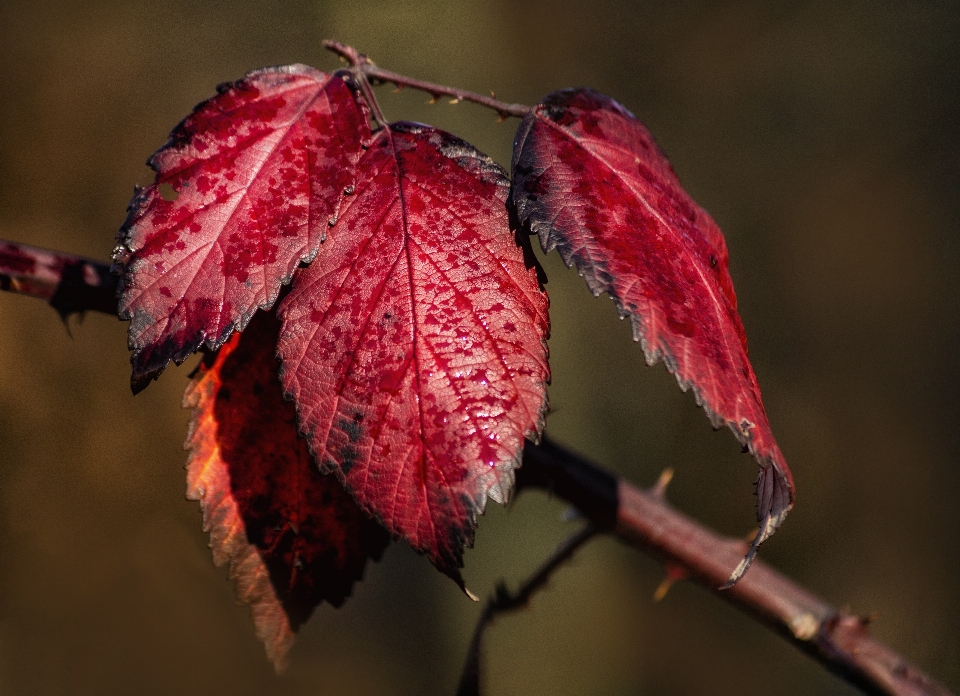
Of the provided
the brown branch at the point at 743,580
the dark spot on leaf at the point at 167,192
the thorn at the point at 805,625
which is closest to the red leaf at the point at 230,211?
the dark spot on leaf at the point at 167,192

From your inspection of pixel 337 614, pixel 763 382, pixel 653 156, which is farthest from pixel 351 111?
pixel 763 382

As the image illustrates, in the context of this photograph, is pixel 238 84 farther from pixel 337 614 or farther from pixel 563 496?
pixel 337 614

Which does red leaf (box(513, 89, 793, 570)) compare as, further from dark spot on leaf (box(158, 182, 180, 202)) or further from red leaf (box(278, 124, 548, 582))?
dark spot on leaf (box(158, 182, 180, 202))

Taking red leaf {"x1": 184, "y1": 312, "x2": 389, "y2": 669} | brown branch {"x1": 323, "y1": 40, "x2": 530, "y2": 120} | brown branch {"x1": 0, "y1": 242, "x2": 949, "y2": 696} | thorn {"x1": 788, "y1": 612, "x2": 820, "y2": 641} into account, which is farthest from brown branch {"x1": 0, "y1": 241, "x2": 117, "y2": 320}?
thorn {"x1": 788, "y1": 612, "x2": 820, "y2": 641}

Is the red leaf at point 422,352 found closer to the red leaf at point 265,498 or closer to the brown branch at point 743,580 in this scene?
the red leaf at point 265,498

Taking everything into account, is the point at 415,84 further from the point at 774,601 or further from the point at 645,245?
the point at 774,601

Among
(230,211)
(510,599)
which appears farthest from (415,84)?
(510,599)
